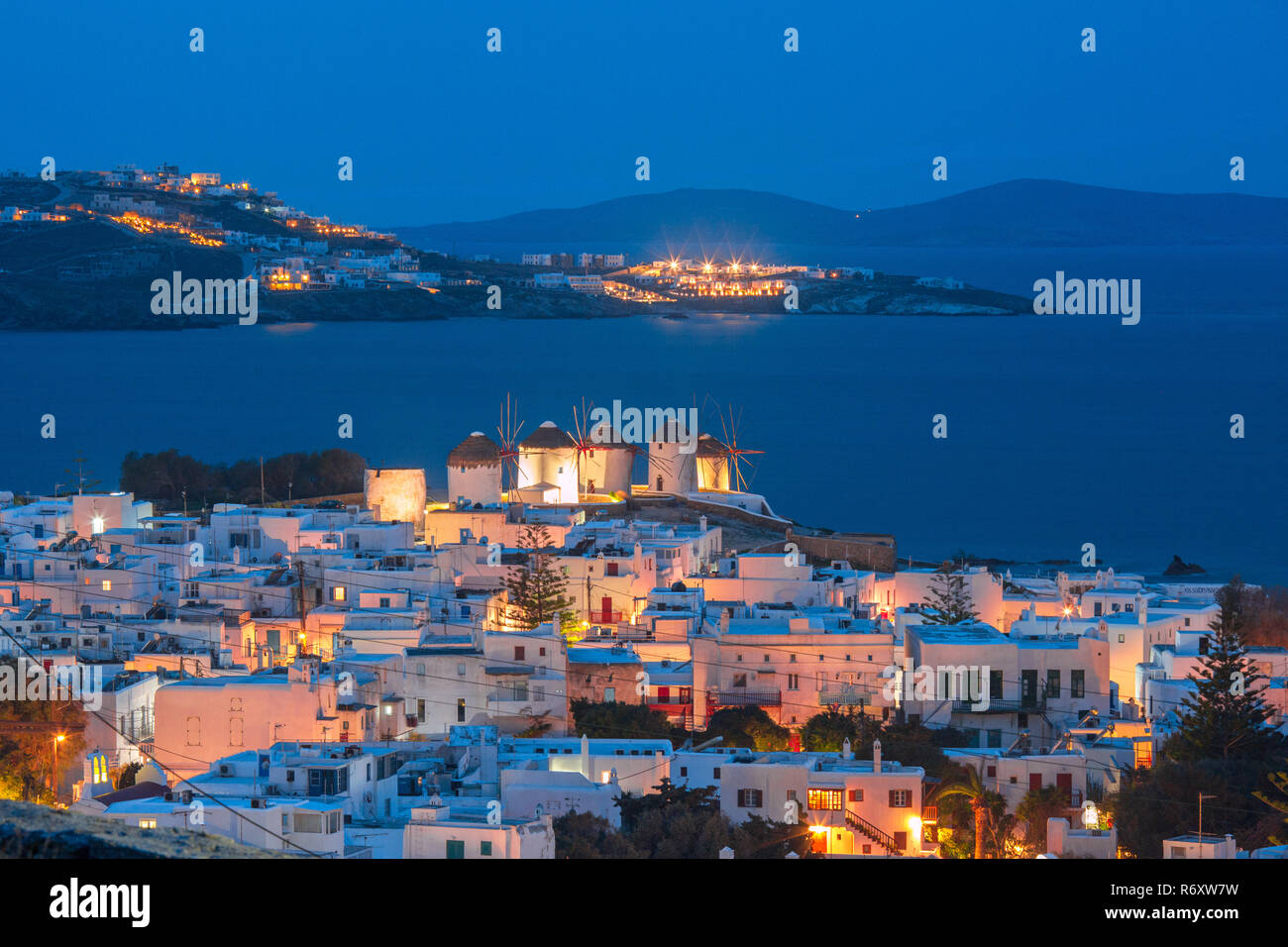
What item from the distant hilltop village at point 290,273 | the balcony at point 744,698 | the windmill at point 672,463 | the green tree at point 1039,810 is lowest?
the green tree at point 1039,810

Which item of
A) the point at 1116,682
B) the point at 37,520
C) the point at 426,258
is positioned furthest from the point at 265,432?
the point at 426,258

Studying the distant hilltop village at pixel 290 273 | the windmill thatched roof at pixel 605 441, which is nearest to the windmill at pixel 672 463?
the windmill thatched roof at pixel 605 441

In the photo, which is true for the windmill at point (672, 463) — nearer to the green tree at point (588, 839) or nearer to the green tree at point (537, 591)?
the green tree at point (537, 591)

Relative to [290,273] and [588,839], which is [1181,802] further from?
[290,273]

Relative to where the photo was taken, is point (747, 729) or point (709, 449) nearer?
point (747, 729)

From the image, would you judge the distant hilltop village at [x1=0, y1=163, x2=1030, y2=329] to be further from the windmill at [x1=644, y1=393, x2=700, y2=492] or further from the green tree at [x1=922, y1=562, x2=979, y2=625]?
the green tree at [x1=922, y1=562, x2=979, y2=625]

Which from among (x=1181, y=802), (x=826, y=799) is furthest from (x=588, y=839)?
(x=1181, y=802)
